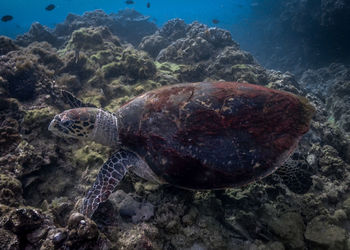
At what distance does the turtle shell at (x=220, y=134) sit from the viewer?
9.53ft

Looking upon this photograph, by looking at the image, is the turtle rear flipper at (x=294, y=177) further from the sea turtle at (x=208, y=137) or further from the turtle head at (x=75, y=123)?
the turtle head at (x=75, y=123)

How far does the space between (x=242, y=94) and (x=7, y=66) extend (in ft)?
21.5

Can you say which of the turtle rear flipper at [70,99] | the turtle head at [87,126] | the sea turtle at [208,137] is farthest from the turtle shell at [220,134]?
the turtle rear flipper at [70,99]

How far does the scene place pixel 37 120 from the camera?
466 centimetres

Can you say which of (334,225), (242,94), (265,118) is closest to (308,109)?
(265,118)

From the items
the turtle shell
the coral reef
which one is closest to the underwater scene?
the turtle shell

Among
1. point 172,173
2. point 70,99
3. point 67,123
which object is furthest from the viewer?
point 70,99

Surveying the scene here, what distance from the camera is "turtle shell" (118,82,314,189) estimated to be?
114 inches

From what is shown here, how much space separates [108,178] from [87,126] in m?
1.21

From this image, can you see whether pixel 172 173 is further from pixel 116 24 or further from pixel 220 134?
pixel 116 24

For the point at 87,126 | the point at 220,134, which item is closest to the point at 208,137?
the point at 220,134

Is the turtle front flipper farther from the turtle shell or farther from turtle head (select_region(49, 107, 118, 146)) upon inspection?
turtle head (select_region(49, 107, 118, 146))

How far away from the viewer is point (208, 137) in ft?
9.89

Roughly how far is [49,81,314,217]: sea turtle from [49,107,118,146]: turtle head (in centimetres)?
43
